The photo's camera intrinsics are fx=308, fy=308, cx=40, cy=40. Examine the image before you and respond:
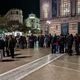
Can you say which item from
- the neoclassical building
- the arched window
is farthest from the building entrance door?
the arched window

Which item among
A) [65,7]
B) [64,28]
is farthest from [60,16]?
[64,28]

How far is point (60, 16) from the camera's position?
59.1 metres

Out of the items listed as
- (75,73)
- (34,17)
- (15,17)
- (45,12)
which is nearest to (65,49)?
(75,73)

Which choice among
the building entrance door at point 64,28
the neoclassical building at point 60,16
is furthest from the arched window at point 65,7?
the building entrance door at point 64,28

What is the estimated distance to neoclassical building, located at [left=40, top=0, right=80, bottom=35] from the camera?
186 feet

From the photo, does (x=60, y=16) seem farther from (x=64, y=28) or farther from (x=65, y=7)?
(x=64, y=28)

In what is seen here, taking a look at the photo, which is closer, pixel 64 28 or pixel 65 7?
pixel 64 28

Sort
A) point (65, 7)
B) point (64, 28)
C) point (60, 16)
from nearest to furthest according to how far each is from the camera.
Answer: point (64, 28), point (60, 16), point (65, 7)

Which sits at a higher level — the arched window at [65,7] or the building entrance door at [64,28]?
the arched window at [65,7]

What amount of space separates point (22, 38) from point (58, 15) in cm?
2445

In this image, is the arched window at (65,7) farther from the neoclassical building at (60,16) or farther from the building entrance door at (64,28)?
the building entrance door at (64,28)

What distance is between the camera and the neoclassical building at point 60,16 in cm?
5666

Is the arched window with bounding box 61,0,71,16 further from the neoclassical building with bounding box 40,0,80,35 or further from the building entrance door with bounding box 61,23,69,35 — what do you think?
the building entrance door with bounding box 61,23,69,35

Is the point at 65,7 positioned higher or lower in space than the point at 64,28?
higher
